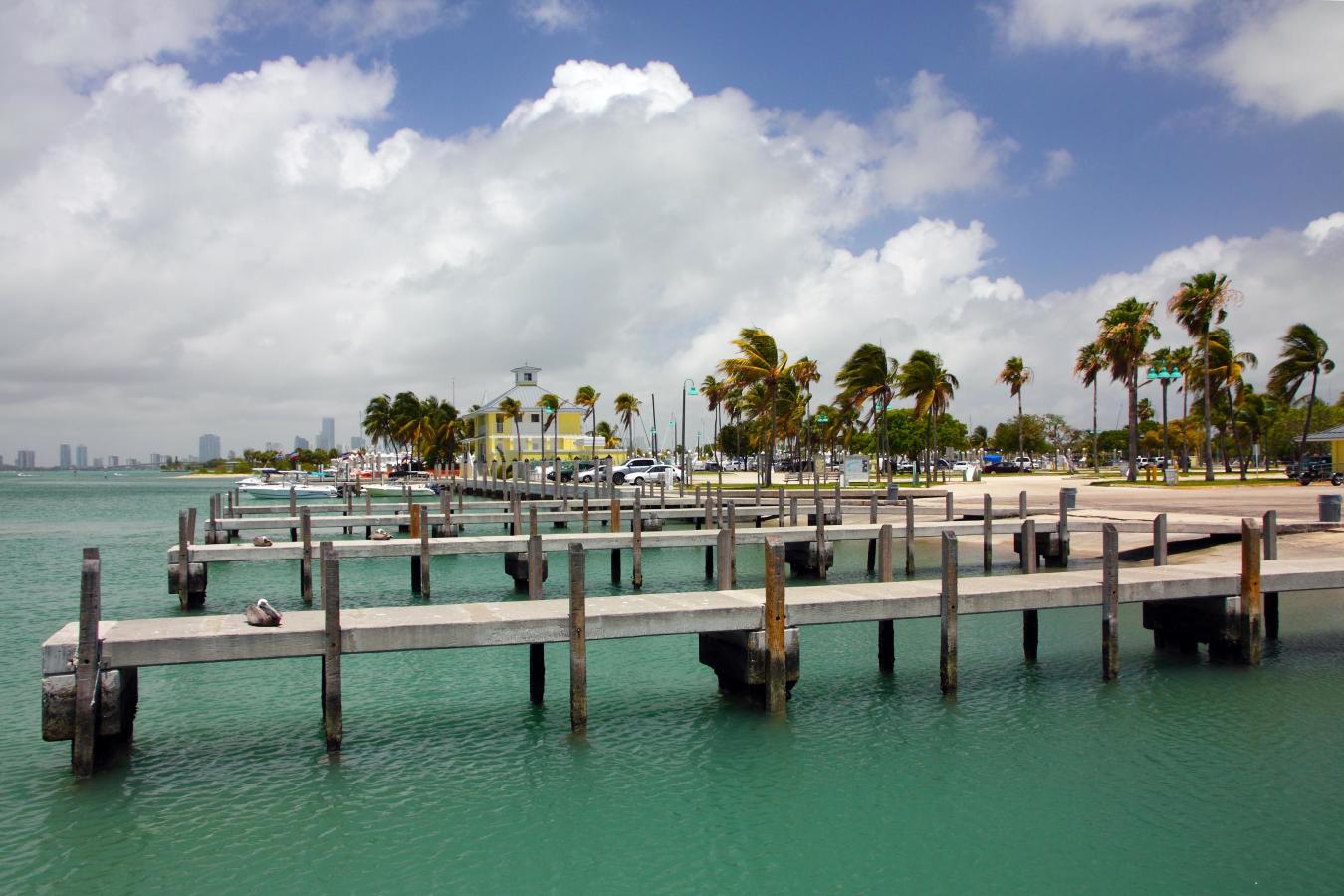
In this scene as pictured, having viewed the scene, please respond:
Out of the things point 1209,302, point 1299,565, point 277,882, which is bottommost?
point 277,882

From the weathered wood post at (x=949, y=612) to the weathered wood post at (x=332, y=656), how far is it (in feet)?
26.4

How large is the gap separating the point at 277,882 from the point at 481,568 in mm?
22985

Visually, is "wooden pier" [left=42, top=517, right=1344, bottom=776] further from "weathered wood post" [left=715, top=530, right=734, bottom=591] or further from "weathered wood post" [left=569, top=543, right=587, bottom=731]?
"weathered wood post" [left=715, top=530, right=734, bottom=591]

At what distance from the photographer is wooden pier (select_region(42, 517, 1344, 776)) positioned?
1160 cm

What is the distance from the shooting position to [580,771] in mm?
12375

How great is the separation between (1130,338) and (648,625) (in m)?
55.6

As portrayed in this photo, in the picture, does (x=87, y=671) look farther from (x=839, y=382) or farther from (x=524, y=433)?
(x=524, y=433)

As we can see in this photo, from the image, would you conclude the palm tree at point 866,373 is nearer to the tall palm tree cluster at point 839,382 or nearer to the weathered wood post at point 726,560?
the tall palm tree cluster at point 839,382

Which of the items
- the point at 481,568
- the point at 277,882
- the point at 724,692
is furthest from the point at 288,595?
the point at 277,882

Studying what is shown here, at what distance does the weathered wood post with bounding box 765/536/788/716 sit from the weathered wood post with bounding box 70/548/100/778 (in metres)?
7.90

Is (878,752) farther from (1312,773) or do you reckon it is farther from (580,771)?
(1312,773)

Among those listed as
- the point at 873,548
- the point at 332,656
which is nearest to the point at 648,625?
the point at 332,656

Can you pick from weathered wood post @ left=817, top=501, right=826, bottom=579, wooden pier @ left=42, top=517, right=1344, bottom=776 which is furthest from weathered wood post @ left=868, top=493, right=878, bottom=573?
wooden pier @ left=42, top=517, right=1344, bottom=776

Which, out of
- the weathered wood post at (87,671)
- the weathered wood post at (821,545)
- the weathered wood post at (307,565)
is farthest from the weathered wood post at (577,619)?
the weathered wood post at (821,545)
